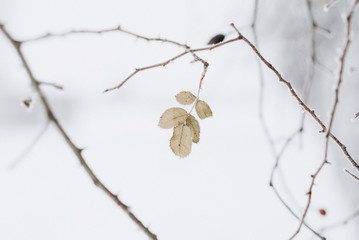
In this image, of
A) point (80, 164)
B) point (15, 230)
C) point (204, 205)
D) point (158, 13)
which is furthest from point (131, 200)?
A: point (80, 164)

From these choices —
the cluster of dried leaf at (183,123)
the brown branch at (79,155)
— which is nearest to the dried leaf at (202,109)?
the cluster of dried leaf at (183,123)

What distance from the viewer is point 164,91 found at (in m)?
3.21

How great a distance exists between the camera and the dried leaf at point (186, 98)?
0.53 m

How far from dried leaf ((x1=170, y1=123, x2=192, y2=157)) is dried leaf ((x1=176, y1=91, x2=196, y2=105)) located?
0.12 feet

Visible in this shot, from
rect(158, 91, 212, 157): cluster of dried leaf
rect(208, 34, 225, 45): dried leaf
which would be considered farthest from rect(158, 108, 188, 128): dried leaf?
rect(208, 34, 225, 45): dried leaf

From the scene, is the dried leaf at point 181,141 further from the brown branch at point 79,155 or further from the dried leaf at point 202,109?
the brown branch at point 79,155

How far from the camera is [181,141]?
1.69 feet

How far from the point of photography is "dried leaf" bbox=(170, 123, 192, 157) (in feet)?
1.68

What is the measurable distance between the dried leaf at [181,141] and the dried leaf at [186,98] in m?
0.04

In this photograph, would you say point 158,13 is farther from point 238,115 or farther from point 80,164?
point 80,164

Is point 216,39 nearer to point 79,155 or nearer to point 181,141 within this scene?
point 181,141

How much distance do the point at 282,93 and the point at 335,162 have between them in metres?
0.53

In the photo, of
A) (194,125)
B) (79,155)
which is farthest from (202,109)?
(79,155)

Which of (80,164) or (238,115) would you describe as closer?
(80,164)
